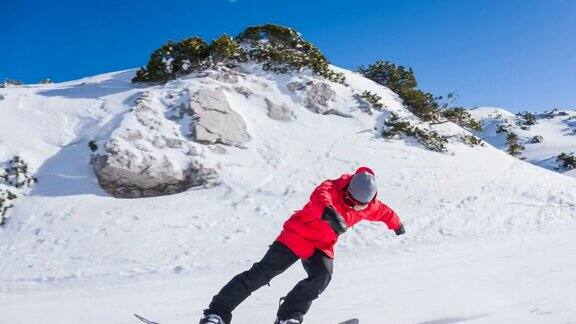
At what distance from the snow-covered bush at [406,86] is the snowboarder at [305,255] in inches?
534

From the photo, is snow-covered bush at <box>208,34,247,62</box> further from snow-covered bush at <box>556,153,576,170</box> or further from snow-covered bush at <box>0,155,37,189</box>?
snow-covered bush at <box>556,153,576,170</box>

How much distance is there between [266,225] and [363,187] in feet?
18.9

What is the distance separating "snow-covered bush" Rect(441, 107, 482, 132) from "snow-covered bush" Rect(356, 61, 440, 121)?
515mm

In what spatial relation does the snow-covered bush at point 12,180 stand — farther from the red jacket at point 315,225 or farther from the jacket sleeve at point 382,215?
the jacket sleeve at point 382,215

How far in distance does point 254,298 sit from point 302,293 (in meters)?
1.91

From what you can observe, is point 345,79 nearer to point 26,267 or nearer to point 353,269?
point 353,269

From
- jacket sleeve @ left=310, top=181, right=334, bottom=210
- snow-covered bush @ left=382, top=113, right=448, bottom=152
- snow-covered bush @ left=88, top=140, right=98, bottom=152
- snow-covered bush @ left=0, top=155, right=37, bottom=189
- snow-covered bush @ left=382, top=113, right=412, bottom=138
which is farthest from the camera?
snow-covered bush @ left=382, top=113, right=412, bottom=138

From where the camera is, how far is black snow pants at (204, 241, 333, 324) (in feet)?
12.0

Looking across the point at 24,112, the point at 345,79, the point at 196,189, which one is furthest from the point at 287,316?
the point at 345,79

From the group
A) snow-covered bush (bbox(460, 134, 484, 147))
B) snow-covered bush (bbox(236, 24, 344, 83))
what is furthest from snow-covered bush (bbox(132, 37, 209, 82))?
snow-covered bush (bbox(460, 134, 484, 147))

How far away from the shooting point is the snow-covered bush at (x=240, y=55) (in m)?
15.5

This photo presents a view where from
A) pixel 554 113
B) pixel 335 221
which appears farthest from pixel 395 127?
pixel 554 113

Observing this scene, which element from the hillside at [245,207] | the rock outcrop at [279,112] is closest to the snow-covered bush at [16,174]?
the hillside at [245,207]

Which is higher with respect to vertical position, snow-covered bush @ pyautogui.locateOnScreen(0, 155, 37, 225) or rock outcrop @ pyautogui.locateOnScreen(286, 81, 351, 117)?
rock outcrop @ pyautogui.locateOnScreen(286, 81, 351, 117)
